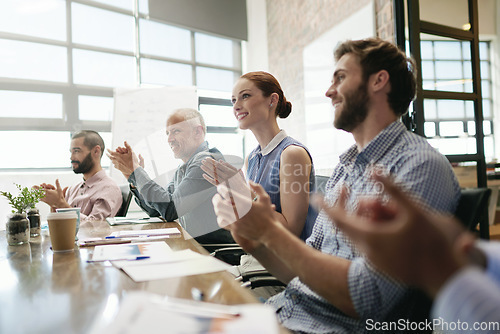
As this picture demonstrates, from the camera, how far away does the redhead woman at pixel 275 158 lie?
5.09 ft

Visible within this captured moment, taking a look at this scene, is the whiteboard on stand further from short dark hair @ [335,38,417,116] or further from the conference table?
short dark hair @ [335,38,417,116]

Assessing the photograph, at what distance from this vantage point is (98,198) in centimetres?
260

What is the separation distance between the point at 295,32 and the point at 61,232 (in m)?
4.42

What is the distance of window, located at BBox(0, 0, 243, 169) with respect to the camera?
4387 mm

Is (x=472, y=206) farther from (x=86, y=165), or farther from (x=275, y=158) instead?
(x=86, y=165)

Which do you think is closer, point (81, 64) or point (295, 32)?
point (81, 64)

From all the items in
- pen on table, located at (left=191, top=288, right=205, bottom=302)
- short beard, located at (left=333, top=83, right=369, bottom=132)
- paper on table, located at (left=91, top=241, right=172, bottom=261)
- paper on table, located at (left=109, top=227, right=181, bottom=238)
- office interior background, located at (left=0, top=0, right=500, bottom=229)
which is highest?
office interior background, located at (left=0, top=0, right=500, bottom=229)

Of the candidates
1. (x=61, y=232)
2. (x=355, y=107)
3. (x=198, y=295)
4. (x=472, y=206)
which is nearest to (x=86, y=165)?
(x=61, y=232)

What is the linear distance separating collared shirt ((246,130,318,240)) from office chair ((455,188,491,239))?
0.77 meters

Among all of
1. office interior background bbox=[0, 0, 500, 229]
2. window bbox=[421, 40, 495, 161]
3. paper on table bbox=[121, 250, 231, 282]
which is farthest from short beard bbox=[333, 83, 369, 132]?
office interior background bbox=[0, 0, 500, 229]

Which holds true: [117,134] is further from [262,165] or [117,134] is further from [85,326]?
[85,326]

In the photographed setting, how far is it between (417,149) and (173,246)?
854 mm

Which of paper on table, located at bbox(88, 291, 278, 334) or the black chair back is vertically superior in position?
the black chair back

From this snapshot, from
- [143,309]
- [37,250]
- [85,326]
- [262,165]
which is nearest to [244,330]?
[143,309]
